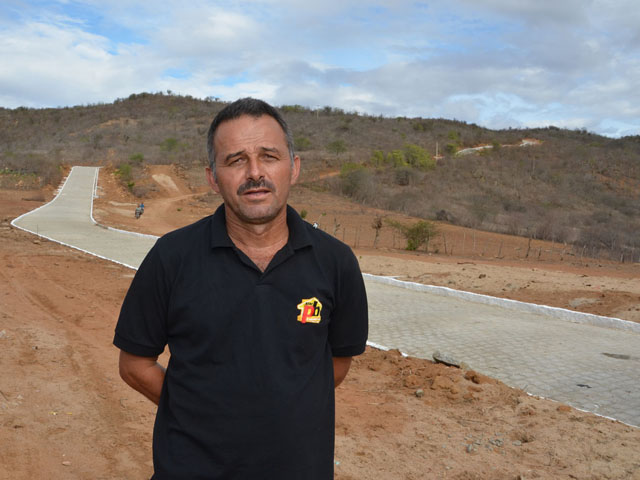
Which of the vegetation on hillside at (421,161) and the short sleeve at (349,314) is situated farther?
the vegetation on hillside at (421,161)

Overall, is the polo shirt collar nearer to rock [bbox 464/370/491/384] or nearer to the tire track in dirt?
the tire track in dirt

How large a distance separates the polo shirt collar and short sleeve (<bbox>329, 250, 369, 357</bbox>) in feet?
0.53

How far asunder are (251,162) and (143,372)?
0.79 meters

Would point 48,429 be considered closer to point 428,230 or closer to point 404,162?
point 428,230

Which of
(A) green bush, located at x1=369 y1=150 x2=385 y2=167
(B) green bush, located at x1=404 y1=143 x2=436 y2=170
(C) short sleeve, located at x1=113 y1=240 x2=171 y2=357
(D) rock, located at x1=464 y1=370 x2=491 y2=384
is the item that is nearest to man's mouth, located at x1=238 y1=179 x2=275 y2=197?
(C) short sleeve, located at x1=113 y1=240 x2=171 y2=357

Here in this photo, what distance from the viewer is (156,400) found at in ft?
6.26

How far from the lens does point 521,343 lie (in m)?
7.39

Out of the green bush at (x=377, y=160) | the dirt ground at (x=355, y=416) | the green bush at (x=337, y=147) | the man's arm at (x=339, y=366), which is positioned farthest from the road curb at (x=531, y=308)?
the green bush at (x=337, y=147)

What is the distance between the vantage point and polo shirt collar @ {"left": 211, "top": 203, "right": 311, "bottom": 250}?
1.70 meters

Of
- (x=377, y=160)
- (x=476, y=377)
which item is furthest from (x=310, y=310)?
(x=377, y=160)

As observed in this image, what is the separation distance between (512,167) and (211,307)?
4545 centimetres

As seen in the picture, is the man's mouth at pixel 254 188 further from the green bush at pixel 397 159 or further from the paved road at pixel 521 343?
the green bush at pixel 397 159

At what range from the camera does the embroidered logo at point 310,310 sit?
1.69m

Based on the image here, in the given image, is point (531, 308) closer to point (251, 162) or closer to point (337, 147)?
point (251, 162)
